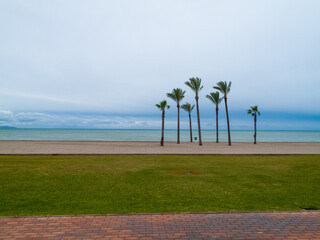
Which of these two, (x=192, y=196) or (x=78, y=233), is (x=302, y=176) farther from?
(x=78, y=233)

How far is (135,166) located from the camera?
12.6 metres

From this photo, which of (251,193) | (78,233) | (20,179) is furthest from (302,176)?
(20,179)

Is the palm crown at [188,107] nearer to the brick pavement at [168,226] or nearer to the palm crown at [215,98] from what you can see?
the palm crown at [215,98]

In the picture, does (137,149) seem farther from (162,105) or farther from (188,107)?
(188,107)

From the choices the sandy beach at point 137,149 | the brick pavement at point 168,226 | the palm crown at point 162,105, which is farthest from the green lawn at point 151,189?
the palm crown at point 162,105

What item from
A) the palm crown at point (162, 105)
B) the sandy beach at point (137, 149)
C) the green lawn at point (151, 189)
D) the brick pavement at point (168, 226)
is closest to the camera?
the brick pavement at point (168, 226)

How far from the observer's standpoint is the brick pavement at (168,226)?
182 inches

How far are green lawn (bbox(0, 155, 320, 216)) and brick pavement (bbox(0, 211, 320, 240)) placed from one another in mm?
489

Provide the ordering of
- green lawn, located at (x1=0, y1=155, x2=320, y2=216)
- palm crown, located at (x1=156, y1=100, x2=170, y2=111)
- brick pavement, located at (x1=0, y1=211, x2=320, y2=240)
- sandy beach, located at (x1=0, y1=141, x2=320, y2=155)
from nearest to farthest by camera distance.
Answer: brick pavement, located at (x1=0, y1=211, x2=320, y2=240) → green lawn, located at (x1=0, y1=155, x2=320, y2=216) → sandy beach, located at (x1=0, y1=141, x2=320, y2=155) → palm crown, located at (x1=156, y1=100, x2=170, y2=111)

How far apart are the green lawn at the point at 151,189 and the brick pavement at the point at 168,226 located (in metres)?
0.49

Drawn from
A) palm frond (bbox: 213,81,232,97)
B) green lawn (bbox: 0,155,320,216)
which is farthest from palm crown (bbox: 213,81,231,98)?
green lawn (bbox: 0,155,320,216)

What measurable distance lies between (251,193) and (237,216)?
2.24 m

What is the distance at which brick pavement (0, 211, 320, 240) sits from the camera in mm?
4629

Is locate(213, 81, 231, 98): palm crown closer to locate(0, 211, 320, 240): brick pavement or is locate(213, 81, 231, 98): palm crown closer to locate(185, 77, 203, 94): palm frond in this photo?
locate(185, 77, 203, 94): palm frond
